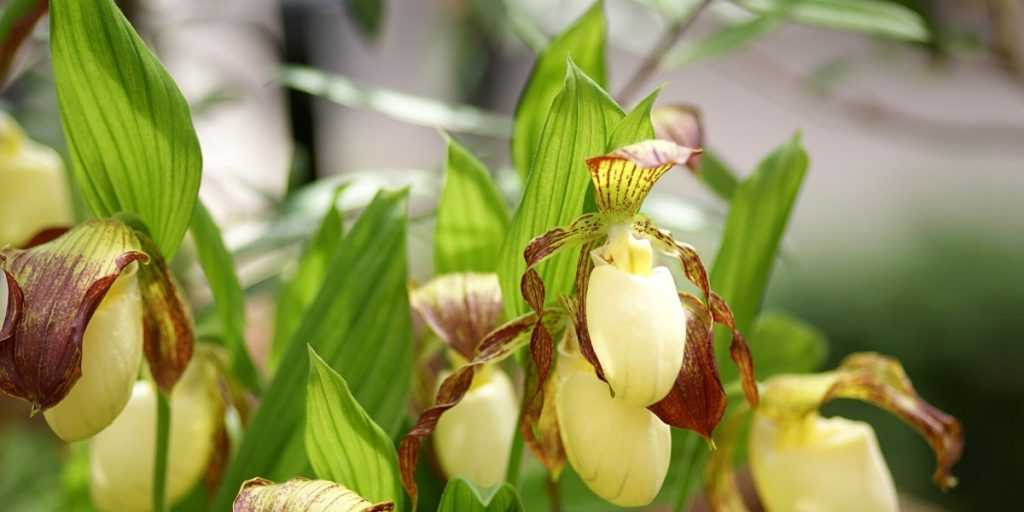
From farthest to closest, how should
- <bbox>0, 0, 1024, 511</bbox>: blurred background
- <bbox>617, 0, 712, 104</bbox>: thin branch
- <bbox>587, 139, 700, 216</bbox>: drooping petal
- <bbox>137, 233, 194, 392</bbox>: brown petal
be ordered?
1. <bbox>0, 0, 1024, 511</bbox>: blurred background
2. <bbox>617, 0, 712, 104</bbox>: thin branch
3. <bbox>137, 233, 194, 392</bbox>: brown petal
4. <bbox>587, 139, 700, 216</bbox>: drooping petal

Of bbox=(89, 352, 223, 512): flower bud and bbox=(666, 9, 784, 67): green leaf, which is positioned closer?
bbox=(89, 352, 223, 512): flower bud

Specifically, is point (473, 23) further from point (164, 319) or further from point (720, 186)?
point (164, 319)

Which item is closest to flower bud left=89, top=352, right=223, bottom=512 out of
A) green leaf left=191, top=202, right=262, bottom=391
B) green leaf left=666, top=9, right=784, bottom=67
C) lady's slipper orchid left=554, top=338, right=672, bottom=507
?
green leaf left=191, top=202, right=262, bottom=391

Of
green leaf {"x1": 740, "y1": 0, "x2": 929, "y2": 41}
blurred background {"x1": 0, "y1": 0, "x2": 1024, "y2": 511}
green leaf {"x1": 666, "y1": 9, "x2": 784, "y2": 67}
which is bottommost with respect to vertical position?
blurred background {"x1": 0, "y1": 0, "x2": 1024, "y2": 511}

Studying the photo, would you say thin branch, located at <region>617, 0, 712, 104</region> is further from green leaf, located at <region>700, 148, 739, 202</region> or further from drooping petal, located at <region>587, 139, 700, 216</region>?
drooping petal, located at <region>587, 139, 700, 216</region>

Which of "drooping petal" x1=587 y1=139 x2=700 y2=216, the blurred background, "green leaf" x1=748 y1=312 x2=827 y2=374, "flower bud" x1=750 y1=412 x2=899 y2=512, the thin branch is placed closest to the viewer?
"drooping petal" x1=587 y1=139 x2=700 y2=216

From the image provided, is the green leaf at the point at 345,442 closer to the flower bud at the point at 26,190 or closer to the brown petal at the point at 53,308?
the brown petal at the point at 53,308

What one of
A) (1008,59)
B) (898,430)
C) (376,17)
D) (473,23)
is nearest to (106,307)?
(376,17)
